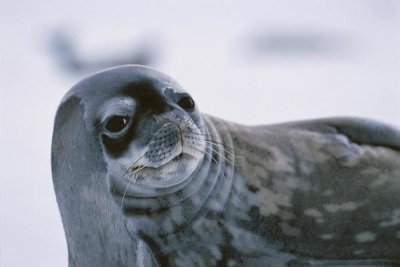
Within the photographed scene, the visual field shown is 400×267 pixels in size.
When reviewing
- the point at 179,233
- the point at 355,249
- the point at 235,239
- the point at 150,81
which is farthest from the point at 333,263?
the point at 150,81

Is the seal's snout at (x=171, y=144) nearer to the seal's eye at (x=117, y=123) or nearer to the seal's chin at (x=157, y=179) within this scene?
the seal's chin at (x=157, y=179)

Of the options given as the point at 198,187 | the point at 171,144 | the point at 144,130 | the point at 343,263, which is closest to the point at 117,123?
the point at 144,130

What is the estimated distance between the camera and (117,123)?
2.43m

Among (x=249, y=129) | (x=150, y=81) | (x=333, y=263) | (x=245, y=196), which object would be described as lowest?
(x=333, y=263)

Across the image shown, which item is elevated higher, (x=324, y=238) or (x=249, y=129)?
(x=249, y=129)

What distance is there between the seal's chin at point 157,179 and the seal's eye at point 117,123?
14cm

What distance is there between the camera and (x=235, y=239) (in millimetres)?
2520

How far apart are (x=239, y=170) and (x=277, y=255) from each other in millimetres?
314

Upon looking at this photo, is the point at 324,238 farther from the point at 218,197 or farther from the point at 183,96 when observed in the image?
the point at 183,96

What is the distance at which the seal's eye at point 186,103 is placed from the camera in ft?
8.20

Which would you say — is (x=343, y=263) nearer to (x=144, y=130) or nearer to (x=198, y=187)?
(x=198, y=187)

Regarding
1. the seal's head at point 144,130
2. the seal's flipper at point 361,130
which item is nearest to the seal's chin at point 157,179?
the seal's head at point 144,130

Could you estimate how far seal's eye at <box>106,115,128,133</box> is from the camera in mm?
2418

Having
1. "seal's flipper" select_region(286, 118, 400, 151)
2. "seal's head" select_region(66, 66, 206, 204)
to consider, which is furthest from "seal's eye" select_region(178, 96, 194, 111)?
"seal's flipper" select_region(286, 118, 400, 151)
